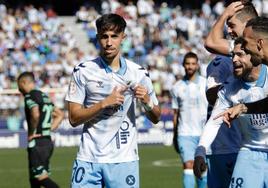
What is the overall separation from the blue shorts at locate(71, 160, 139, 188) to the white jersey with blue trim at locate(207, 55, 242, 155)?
1233mm

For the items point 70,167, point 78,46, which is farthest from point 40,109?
point 78,46

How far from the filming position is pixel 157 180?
18.0 meters

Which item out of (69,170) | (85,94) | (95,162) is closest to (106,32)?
(85,94)

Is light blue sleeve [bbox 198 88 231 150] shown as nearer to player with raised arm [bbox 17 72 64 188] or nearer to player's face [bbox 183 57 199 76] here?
player with raised arm [bbox 17 72 64 188]

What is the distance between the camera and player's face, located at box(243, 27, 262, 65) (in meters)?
7.25

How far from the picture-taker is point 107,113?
27.6ft

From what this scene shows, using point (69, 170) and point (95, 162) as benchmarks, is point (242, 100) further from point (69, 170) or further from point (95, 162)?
point (69, 170)

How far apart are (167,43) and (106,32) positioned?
27.5m

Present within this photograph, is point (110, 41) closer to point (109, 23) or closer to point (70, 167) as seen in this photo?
point (109, 23)

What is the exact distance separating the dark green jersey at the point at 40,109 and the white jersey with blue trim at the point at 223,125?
17.0 ft

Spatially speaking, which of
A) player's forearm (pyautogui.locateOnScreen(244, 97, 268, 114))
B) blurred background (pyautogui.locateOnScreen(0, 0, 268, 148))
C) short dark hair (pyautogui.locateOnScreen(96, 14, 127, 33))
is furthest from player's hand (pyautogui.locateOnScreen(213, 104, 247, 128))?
blurred background (pyautogui.locateOnScreen(0, 0, 268, 148))

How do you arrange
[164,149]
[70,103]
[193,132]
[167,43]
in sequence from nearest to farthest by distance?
1. [70,103]
2. [193,132]
3. [164,149]
4. [167,43]

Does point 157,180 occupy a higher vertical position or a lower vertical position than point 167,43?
lower

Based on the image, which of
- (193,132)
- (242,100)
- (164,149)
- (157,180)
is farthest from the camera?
(164,149)
